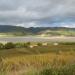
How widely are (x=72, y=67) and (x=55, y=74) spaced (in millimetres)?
1469

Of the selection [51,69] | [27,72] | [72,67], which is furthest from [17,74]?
[72,67]

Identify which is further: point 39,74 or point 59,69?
point 59,69

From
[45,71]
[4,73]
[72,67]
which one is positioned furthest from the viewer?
[72,67]

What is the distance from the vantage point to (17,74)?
10.9m

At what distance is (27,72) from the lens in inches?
426

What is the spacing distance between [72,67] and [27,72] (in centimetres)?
192

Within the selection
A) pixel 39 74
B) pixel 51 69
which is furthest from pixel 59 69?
pixel 39 74

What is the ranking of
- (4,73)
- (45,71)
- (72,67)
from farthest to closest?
1. (72,67)
2. (45,71)
3. (4,73)

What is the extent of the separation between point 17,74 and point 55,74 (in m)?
1.50

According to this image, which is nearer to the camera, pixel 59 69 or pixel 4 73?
pixel 4 73

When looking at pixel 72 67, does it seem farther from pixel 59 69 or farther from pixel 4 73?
pixel 4 73

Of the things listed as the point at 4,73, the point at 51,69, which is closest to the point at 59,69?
the point at 51,69

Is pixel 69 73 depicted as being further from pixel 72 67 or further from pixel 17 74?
pixel 17 74

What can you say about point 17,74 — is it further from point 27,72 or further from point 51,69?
point 51,69
